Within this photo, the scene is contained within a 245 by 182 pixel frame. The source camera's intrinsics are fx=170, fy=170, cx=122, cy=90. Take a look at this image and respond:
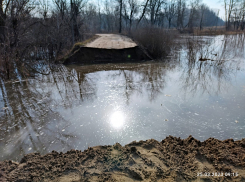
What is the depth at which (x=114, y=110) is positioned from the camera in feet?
12.8

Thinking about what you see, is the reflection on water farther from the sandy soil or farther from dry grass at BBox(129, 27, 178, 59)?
dry grass at BBox(129, 27, 178, 59)

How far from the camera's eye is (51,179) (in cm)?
198

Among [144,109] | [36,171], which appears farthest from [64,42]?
[36,171]

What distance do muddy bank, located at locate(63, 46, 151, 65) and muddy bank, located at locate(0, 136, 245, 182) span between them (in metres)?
7.74

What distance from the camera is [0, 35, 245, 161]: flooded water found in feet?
9.81

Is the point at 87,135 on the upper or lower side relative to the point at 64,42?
lower

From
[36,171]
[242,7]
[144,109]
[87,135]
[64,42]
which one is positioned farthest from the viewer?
[242,7]

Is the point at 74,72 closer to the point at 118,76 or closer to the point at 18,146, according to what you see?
the point at 118,76

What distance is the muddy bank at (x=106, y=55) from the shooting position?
9578 mm

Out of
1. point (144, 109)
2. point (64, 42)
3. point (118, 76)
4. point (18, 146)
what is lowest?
point (18, 146)

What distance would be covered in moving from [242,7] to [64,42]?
33111 mm

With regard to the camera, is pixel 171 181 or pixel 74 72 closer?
pixel 171 181
